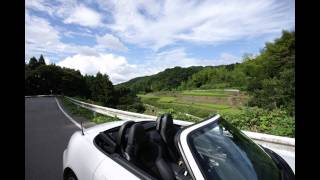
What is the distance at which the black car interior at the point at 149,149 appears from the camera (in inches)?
130

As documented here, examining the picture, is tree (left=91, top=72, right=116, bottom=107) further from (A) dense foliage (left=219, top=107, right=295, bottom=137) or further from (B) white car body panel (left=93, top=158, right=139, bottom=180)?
(B) white car body panel (left=93, top=158, right=139, bottom=180)

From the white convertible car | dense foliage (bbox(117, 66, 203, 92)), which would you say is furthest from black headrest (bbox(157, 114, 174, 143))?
dense foliage (bbox(117, 66, 203, 92))

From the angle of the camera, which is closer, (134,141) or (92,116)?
(134,141)

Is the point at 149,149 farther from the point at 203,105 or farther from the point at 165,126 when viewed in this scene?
the point at 203,105

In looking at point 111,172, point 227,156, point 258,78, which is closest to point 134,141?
point 111,172

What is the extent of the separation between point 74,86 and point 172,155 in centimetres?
9020

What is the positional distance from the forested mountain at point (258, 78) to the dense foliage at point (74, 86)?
16.0 feet

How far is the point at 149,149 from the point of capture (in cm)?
363

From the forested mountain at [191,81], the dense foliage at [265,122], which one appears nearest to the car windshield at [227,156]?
the forested mountain at [191,81]

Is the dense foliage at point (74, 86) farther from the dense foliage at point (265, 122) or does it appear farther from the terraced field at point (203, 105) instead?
the dense foliage at point (265, 122)

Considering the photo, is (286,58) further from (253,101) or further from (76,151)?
(76,151)

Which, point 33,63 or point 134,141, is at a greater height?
point 33,63
